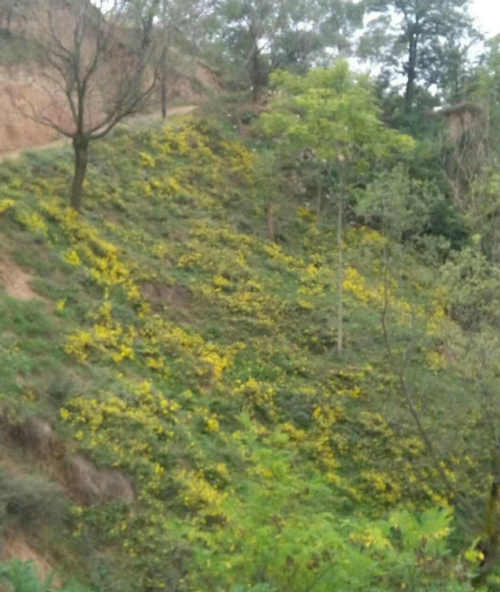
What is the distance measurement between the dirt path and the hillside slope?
1080mm

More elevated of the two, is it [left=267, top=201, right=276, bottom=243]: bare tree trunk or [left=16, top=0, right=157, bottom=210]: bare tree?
[left=16, top=0, right=157, bottom=210]: bare tree

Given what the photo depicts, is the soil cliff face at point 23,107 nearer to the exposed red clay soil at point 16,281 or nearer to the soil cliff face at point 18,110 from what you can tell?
the soil cliff face at point 18,110

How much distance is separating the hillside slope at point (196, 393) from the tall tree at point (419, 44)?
10.3 meters

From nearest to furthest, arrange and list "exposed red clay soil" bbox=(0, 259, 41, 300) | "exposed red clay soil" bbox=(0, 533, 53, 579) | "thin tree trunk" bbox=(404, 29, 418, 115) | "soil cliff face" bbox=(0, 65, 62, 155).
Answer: "exposed red clay soil" bbox=(0, 533, 53, 579)
"exposed red clay soil" bbox=(0, 259, 41, 300)
"soil cliff face" bbox=(0, 65, 62, 155)
"thin tree trunk" bbox=(404, 29, 418, 115)

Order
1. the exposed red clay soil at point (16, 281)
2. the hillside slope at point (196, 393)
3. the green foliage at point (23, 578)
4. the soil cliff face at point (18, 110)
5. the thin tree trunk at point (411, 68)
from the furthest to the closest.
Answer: the thin tree trunk at point (411, 68), the soil cliff face at point (18, 110), the exposed red clay soil at point (16, 281), the hillside slope at point (196, 393), the green foliage at point (23, 578)

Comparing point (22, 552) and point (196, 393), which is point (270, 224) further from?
point (22, 552)

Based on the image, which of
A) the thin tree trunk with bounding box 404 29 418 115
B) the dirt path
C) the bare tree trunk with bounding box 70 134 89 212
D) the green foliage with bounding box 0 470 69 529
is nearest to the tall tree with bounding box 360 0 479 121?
the thin tree trunk with bounding box 404 29 418 115

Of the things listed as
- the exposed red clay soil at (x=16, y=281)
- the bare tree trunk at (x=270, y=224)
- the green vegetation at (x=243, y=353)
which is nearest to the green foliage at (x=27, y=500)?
the green vegetation at (x=243, y=353)

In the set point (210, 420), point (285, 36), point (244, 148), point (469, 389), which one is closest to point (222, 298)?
point (210, 420)

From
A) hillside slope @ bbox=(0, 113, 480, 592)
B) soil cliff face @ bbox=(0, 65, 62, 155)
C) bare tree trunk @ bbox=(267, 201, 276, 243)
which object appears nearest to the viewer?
hillside slope @ bbox=(0, 113, 480, 592)

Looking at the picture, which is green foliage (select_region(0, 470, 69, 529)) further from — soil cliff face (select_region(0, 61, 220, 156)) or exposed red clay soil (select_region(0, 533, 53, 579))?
soil cliff face (select_region(0, 61, 220, 156))

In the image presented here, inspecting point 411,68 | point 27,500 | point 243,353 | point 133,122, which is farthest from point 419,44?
point 27,500

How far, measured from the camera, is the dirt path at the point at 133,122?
70.3ft

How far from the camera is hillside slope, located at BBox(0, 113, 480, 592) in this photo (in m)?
6.94
